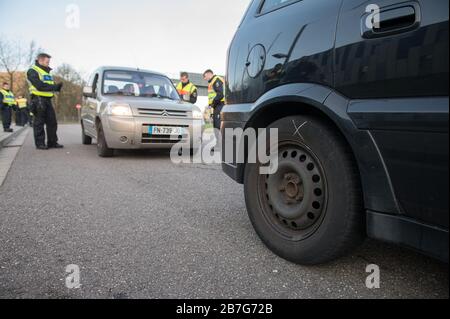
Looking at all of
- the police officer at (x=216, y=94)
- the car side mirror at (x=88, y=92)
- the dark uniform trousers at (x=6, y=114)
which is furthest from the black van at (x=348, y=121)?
the dark uniform trousers at (x=6, y=114)

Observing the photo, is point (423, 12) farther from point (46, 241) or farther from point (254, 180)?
point (46, 241)

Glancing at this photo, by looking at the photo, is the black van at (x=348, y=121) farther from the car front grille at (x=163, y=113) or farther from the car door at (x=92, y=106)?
the car door at (x=92, y=106)

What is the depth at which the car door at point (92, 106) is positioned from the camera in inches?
239

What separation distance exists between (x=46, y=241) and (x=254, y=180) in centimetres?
143

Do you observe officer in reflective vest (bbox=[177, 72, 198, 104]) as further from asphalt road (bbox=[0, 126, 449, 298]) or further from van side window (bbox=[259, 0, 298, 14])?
van side window (bbox=[259, 0, 298, 14])

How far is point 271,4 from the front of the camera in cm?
210

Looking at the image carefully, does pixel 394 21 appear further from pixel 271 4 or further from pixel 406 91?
pixel 271 4

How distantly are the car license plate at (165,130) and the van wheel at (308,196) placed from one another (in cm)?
353

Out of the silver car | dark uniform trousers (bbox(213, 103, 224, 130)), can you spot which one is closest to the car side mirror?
the silver car

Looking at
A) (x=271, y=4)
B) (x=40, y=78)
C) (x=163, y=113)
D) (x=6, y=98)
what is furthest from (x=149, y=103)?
(x=6, y=98)

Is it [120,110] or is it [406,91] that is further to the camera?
[120,110]

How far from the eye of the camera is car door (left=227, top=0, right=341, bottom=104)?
1583 mm

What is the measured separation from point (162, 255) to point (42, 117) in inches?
237

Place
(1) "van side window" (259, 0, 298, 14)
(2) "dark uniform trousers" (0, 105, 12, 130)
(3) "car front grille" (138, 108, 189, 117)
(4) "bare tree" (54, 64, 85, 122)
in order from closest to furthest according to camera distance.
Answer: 1. (1) "van side window" (259, 0, 298, 14)
2. (3) "car front grille" (138, 108, 189, 117)
3. (2) "dark uniform trousers" (0, 105, 12, 130)
4. (4) "bare tree" (54, 64, 85, 122)
